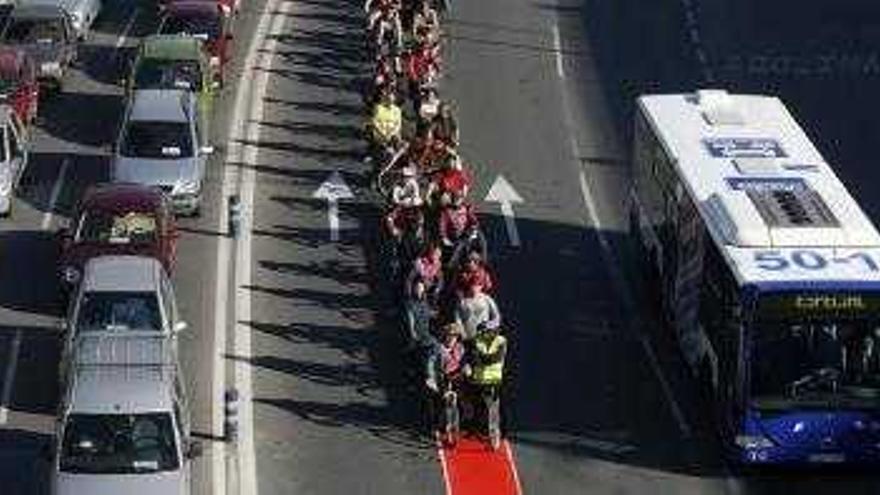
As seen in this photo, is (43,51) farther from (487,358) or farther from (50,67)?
(487,358)

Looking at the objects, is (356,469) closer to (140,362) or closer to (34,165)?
(140,362)

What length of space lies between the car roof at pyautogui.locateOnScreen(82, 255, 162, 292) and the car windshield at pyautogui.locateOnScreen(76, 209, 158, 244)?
2595mm

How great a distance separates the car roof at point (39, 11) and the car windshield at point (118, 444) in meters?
22.7

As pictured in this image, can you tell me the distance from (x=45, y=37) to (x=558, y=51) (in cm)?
1156

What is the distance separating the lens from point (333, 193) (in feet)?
121

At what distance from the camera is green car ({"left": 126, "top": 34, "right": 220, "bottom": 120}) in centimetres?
4047

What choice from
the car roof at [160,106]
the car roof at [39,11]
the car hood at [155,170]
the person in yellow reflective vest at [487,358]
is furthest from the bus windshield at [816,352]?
the car roof at [39,11]

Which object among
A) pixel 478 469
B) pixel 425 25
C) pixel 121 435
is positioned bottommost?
pixel 478 469

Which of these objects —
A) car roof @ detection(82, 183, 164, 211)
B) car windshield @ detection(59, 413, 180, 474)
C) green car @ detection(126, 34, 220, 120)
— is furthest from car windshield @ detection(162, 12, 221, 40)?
car windshield @ detection(59, 413, 180, 474)

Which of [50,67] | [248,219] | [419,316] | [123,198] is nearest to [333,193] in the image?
[248,219]

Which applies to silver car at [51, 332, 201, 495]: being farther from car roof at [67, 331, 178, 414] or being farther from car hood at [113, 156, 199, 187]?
car hood at [113, 156, 199, 187]

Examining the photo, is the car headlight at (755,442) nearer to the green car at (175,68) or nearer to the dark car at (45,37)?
the green car at (175,68)

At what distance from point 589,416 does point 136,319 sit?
634 centimetres

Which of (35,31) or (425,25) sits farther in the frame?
(35,31)
